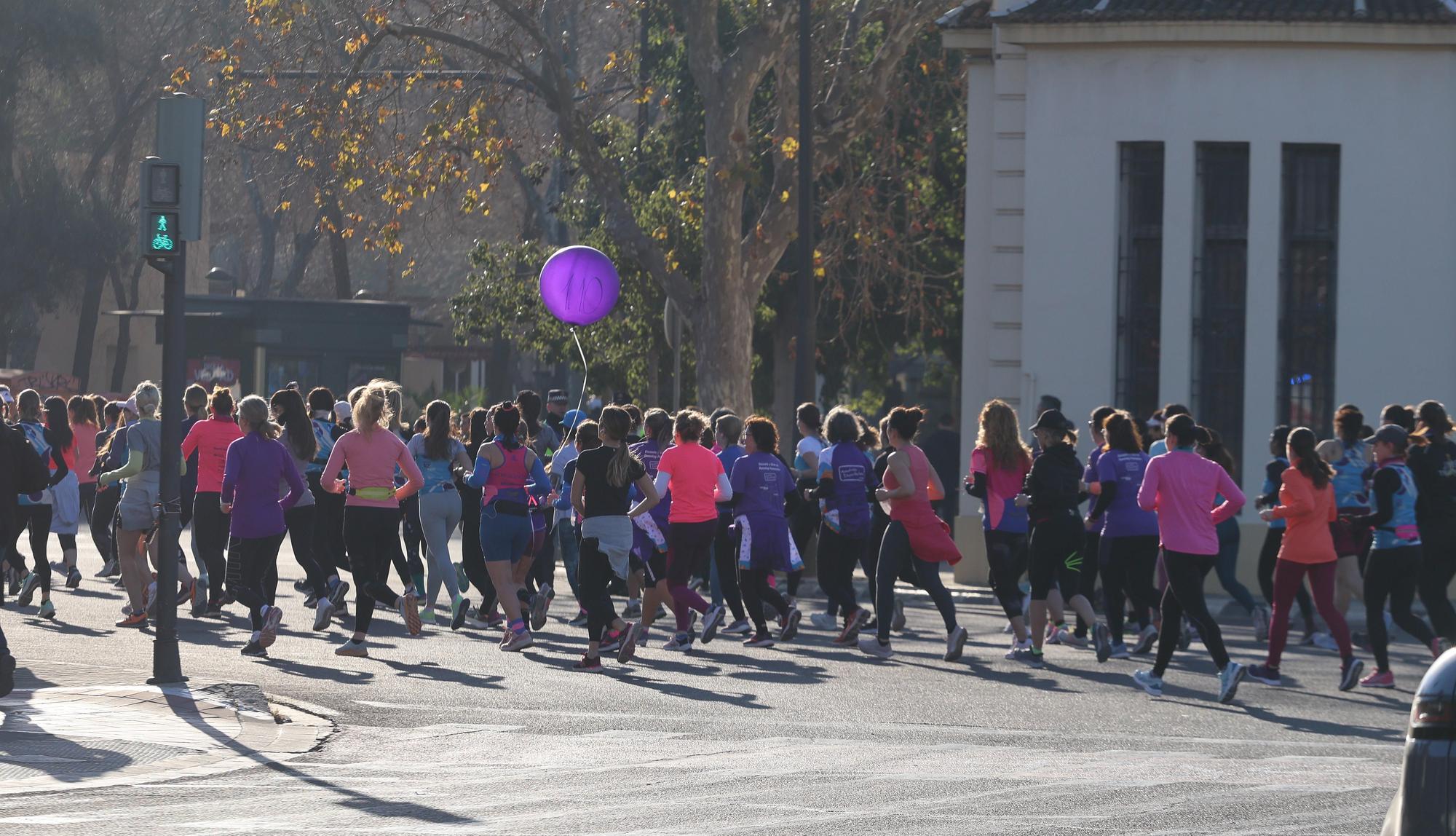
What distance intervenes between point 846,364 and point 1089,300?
13.5 metres

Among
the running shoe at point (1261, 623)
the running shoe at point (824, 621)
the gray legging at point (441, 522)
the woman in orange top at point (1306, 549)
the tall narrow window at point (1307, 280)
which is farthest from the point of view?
the tall narrow window at point (1307, 280)

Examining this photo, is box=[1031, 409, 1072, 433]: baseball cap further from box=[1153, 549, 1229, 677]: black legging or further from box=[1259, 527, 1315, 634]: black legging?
box=[1259, 527, 1315, 634]: black legging

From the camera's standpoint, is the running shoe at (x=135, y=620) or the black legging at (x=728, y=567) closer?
the black legging at (x=728, y=567)

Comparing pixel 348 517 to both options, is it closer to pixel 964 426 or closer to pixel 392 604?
pixel 392 604

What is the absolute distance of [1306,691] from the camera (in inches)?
498

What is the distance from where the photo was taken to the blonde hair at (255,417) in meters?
13.6

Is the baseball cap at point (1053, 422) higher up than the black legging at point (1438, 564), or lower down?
higher up

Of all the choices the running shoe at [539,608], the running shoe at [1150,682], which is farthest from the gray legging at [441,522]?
the running shoe at [1150,682]

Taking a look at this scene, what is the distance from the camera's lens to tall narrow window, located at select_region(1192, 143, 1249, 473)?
21500mm

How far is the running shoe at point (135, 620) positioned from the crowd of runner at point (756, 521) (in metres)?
0.01

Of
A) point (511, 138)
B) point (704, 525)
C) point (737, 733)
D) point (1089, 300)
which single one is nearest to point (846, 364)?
point (511, 138)

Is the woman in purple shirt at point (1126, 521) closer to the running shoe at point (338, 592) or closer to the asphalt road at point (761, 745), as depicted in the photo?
the asphalt road at point (761, 745)

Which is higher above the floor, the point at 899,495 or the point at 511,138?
the point at 511,138

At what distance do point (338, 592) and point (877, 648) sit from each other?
378 centimetres
